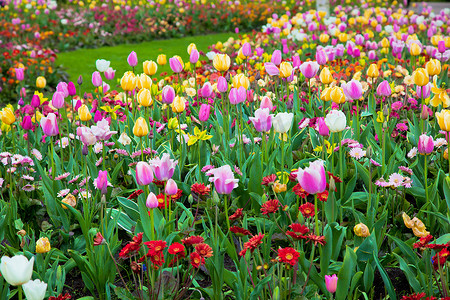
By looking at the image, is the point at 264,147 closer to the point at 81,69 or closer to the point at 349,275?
the point at 349,275

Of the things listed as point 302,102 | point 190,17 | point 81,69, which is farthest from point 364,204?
point 190,17

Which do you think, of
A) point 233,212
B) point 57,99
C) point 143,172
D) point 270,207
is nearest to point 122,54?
point 57,99

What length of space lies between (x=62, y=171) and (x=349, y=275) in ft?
5.85

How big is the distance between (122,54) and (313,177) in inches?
347

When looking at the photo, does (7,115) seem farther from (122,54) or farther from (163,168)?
(122,54)

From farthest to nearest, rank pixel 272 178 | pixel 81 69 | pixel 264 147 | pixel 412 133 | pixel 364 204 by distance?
1. pixel 81 69
2. pixel 412 133
3. pixel 264 147
4. pixel 364 204
5. pixel 272 178

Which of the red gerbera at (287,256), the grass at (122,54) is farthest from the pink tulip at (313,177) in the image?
the grass at (122,54)

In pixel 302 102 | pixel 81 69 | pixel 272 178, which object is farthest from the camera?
pixel 81 69

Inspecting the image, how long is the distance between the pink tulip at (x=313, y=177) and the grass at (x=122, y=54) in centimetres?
645

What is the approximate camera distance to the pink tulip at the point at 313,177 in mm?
1963

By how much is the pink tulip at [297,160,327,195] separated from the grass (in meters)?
6.45

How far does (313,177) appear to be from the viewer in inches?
77.4

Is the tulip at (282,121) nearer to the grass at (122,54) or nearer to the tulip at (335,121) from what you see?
the tulip at (335,121)

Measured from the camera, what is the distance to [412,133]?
3359 mm
